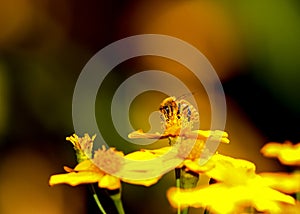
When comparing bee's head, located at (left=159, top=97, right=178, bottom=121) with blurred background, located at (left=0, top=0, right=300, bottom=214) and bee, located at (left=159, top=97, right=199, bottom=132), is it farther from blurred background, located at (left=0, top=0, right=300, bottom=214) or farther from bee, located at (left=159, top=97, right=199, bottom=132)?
blurred background, located at (left=0, top=0, right=300, bottom=214)

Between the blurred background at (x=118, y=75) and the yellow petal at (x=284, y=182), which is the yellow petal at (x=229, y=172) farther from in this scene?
the blurred background at (x=118, y=75)

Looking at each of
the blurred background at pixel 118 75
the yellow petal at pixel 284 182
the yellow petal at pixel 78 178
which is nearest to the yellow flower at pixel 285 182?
the yellow petal at pixel 284 182

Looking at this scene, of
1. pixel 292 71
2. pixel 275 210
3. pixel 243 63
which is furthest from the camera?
pixel 243 63

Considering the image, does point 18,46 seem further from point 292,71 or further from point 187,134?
point 187,134

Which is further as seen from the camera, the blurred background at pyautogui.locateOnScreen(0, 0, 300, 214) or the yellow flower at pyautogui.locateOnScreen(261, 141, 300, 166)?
the blurred background at pyautogui.locateOnScreen(0, 0, 300, 214)

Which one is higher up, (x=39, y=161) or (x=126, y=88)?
(x=126, y=88)

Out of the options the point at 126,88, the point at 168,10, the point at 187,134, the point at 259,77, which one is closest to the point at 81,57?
the point at 126,88

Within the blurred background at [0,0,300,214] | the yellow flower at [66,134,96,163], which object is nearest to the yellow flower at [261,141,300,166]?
the yellow flower at [66,134,96,163]

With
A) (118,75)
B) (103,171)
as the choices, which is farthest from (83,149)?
(118,75)
